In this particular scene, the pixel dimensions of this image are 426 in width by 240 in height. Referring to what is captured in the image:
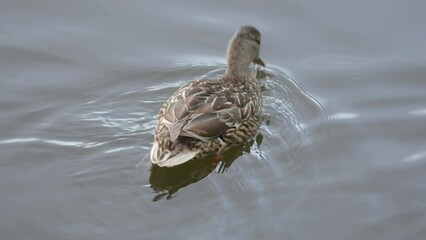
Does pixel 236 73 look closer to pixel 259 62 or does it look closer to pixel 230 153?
pixel 259 62

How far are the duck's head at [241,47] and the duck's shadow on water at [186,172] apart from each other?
1.13 m

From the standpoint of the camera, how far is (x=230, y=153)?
823 cm

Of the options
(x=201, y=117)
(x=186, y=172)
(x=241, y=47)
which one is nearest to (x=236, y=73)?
(x=241, y=47)

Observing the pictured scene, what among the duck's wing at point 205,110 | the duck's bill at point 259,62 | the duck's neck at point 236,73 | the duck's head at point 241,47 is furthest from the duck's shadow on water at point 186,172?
the duck's bill at point 259,62

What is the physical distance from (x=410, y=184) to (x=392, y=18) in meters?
2.80

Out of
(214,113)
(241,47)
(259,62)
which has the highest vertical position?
(241,47)

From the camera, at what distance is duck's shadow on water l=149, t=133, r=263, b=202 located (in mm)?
7558

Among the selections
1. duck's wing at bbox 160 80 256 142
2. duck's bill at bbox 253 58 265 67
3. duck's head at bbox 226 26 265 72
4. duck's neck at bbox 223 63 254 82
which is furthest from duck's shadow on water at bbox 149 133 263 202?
duck's bill at bbox 253 58 265 67

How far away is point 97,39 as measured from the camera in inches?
378

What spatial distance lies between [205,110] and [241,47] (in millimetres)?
1313

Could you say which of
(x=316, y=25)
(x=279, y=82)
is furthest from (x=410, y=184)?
(x=316, y=25)

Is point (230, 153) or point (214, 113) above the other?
point (214, 113)

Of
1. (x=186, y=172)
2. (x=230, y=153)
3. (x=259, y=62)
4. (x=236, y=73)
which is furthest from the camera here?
(x=259, y=62)

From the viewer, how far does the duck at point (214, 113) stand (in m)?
7.73
